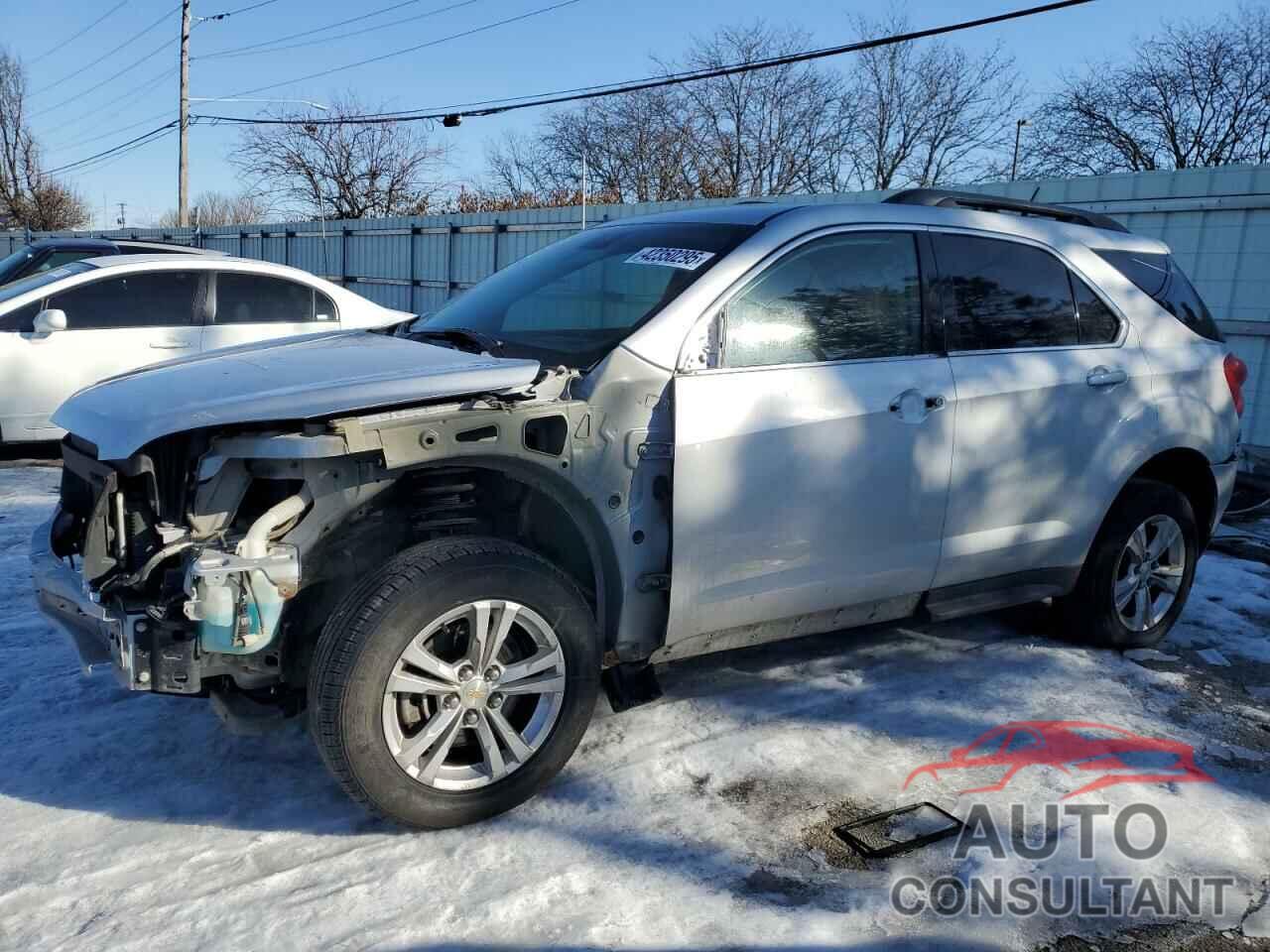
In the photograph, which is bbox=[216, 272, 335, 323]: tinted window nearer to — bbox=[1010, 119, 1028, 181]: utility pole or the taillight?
the taillight

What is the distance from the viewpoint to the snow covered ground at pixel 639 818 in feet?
8.59

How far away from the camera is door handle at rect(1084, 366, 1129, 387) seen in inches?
163

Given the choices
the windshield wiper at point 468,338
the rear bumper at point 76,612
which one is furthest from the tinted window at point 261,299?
the rear bumper at point 76,612

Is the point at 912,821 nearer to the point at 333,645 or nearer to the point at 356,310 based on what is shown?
the point at 333,645

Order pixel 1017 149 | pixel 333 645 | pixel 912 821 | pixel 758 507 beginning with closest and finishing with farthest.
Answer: pixel 333 645 < pixel 912 821 < pixel 758 507 < pixel 1017 149

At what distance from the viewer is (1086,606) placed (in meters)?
4.47

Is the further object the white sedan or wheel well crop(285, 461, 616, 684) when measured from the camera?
the white sedan

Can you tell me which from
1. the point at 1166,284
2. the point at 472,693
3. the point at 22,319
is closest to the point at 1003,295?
the point at 1166,284

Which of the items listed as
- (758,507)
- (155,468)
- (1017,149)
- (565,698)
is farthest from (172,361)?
(1017,149)

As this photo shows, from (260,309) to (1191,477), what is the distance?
270 inches

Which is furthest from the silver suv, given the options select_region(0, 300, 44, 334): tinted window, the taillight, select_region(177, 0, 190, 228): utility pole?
select_region(177, 0, 190, 228): utility pole

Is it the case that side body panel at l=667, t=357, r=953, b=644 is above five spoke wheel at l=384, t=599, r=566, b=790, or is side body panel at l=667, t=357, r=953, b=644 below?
above

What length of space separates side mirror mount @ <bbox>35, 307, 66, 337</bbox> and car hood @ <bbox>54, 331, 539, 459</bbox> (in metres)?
4.62

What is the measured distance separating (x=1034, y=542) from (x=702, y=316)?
5.83ft
